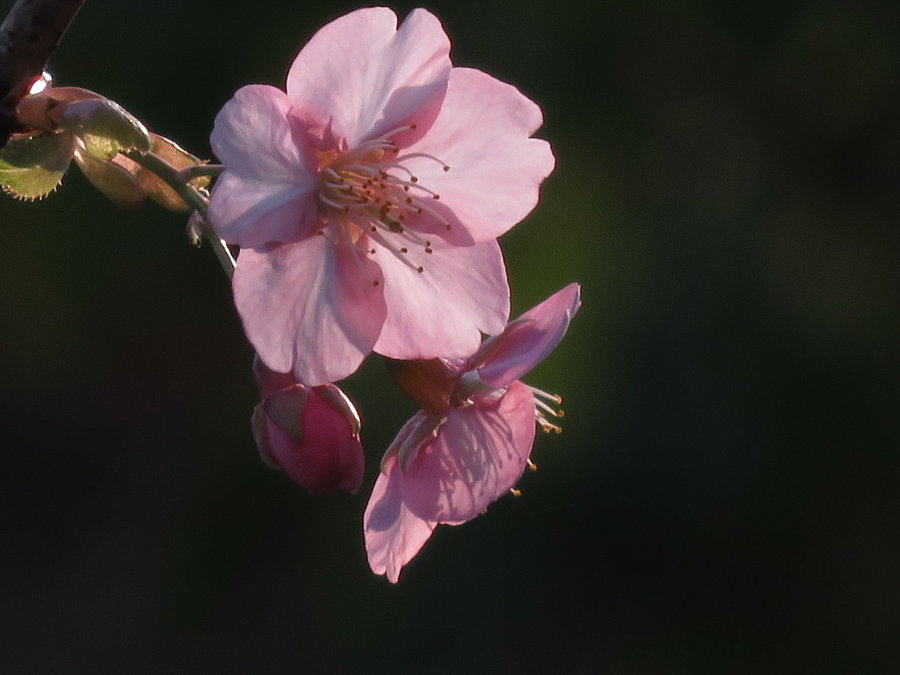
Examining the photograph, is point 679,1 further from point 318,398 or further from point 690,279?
point 318,398

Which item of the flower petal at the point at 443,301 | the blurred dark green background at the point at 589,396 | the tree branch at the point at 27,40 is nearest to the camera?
the tree branch at the point at 27,40

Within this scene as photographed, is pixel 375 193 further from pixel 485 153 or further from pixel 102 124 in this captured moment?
pixel 102 124

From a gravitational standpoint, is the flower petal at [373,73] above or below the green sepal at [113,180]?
above

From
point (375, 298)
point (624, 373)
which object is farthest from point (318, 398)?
point (624, 373)

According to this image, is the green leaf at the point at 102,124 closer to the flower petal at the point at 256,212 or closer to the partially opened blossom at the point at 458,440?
the flower petal at the point at 256,212

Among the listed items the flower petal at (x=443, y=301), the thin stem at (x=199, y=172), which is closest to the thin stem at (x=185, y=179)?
the thin stem at (x=199, y=172)

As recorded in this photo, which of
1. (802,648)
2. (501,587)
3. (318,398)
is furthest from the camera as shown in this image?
(802,648)

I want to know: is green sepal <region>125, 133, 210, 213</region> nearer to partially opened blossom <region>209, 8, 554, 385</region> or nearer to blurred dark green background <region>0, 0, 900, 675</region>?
partially opened blossom <region>209, 8, 554, 385</region>
